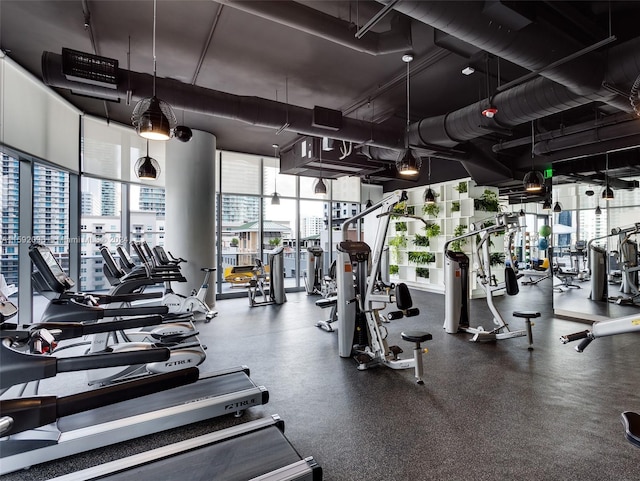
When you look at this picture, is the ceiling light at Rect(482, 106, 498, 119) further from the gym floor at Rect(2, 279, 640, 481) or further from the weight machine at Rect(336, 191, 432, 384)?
the gym floor at Rect(2, 279, 640, 481)

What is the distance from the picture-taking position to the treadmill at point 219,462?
6.13 ft

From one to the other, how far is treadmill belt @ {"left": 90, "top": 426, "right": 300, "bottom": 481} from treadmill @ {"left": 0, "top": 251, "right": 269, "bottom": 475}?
47 cm

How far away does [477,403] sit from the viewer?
2920 millimetres

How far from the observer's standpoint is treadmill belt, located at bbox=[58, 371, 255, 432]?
246cm

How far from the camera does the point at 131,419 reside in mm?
2432

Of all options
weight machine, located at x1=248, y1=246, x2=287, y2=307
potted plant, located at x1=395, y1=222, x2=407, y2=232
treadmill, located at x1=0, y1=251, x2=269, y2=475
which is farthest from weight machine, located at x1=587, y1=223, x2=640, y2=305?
treadmill, located at x1=0, y1=251, x2=269, y2=475

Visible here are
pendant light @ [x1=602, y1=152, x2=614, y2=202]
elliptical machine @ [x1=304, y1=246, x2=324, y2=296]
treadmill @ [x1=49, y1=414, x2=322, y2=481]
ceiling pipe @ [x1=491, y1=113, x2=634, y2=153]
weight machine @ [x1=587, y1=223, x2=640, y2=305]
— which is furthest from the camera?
elliptical machine @ [x1=304, y1=246, x2=324, y2=296]

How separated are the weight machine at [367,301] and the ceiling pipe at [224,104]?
6.19 feet

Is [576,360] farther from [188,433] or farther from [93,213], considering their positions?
[93,213]

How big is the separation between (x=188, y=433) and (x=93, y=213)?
5.18m

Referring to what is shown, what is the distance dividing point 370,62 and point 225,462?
15.0ft

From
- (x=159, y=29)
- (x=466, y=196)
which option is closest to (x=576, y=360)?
(x=466, y=196)

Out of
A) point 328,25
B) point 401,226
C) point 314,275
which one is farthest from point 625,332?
point 401,226

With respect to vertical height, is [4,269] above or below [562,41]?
below
